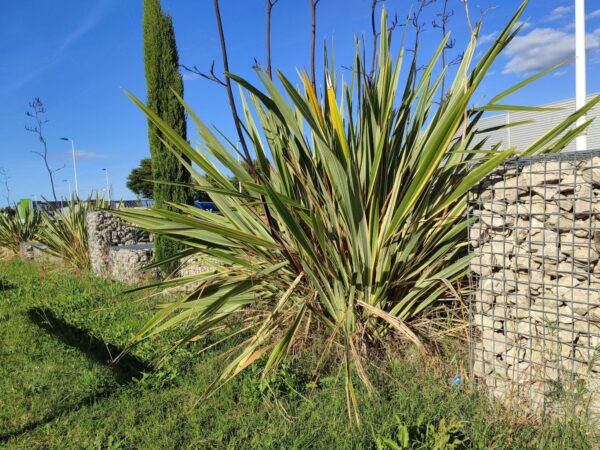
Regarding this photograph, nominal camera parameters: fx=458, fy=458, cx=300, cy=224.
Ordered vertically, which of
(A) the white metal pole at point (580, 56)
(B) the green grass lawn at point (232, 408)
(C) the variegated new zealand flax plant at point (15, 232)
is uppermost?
(A) the white metal pole at point (580, 56)

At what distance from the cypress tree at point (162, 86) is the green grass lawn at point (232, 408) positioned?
360cm

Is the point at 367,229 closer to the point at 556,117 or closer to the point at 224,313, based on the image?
the point at 224,313

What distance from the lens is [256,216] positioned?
3219 millimetres

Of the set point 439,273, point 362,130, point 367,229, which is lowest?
point 439,273

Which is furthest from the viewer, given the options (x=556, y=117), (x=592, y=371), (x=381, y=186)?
(x=556, y=117)

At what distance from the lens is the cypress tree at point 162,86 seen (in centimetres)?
667

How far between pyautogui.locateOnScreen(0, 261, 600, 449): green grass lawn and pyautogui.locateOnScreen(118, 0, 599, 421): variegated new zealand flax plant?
201 mm

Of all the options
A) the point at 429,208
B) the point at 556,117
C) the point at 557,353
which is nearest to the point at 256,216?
the point at 429,208

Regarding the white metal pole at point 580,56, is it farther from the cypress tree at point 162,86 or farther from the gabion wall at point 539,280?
the cypress tree at point 162,86

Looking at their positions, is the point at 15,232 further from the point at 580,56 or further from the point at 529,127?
the point at 529,127

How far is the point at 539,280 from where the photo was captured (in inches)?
85.4

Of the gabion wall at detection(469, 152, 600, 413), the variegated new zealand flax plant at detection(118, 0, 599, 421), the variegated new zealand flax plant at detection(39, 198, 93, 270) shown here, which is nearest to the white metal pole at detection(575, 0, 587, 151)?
the variegated new zealand flax plant at detection(118, 0, 599, 421)

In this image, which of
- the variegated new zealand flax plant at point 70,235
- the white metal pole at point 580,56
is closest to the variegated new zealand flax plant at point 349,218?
the white metal pole at point 580,56

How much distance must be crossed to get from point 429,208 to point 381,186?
12.8 inches
